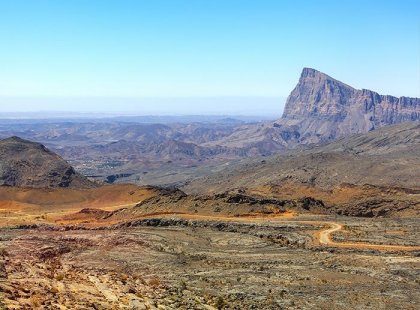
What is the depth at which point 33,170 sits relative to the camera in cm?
11838

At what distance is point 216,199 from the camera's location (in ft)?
188

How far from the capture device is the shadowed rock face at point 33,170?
113 metres

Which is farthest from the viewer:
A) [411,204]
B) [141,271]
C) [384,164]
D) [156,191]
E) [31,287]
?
[384,164]

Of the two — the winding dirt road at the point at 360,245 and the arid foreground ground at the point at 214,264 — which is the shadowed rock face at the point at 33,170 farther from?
the winding dirt road at the point at 360,245

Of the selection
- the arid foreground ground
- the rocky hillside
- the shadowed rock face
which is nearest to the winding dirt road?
the arid foreground ground

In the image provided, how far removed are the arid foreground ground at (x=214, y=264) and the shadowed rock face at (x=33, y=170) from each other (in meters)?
66.9

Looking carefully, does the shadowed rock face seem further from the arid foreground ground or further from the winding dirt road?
the winding dirt road

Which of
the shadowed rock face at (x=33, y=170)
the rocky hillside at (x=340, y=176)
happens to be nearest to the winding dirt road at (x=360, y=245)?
the rocky hillside at (x=340, y=176)

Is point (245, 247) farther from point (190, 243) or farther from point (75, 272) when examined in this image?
point (75, 272)

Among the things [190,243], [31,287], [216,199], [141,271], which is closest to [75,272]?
[141,271]

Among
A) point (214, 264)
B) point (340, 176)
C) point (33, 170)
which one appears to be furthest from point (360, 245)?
point (340, 176)

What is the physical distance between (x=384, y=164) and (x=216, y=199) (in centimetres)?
9679

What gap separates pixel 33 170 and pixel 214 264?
96115mm

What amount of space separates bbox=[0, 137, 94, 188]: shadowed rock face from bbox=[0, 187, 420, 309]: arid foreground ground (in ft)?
219
